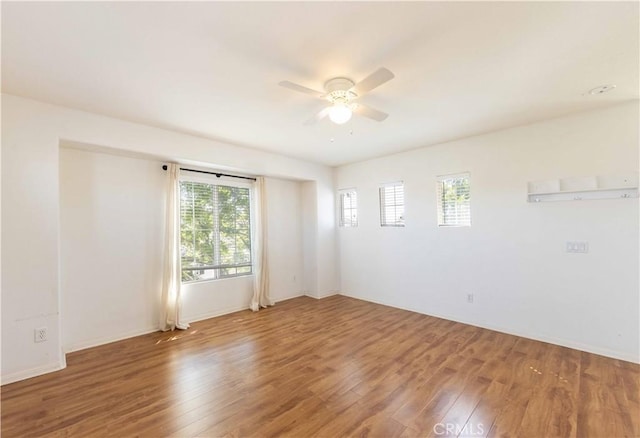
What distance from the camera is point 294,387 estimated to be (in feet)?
7.88

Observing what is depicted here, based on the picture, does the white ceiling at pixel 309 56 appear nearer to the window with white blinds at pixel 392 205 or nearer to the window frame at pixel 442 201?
the window frame at pixel 442 201

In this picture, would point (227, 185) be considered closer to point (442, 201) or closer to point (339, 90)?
point (339, 90)

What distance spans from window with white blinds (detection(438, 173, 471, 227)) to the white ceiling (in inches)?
44.5

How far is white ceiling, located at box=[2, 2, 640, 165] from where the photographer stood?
5.26 ft

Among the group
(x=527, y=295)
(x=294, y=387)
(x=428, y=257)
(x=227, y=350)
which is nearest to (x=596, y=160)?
(x=527, y=295)

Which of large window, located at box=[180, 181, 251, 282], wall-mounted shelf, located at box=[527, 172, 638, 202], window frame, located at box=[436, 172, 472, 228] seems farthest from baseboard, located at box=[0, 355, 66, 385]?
wall-mounted shelf, located at box=[527, 172, 638, 202]

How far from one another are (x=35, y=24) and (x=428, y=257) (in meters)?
4.69

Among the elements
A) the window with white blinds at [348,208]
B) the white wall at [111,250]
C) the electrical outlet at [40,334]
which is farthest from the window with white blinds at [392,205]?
the electrical outlet at [40,334]

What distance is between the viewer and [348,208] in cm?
566

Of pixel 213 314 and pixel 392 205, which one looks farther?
pixel 392 205

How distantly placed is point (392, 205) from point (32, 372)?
488 cm

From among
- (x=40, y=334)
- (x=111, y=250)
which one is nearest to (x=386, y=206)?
(x=111, y=250)

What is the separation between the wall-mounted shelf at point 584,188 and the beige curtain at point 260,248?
386 cm

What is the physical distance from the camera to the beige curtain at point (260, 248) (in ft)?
15.8
